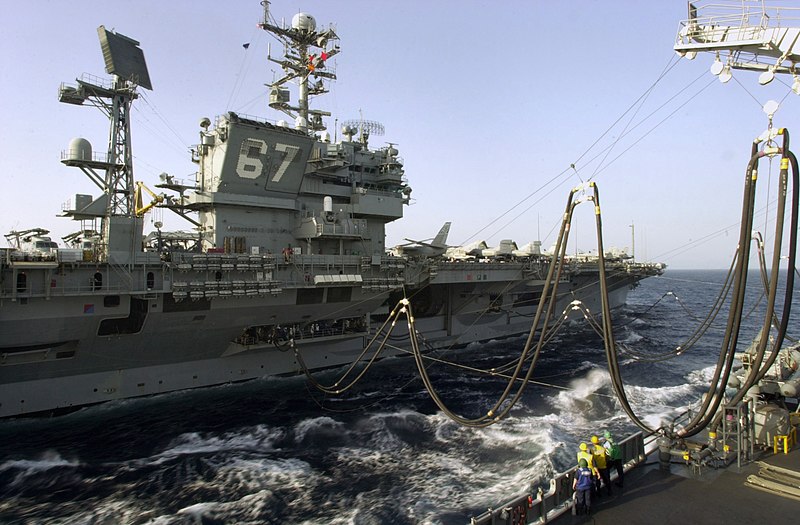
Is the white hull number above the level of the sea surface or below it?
above

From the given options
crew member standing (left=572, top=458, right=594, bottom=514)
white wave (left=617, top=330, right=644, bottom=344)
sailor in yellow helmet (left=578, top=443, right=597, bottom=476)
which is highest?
sailor in yellow helmet (left=578, top=443, right=597, bottom=476)

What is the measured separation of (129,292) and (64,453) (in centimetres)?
422

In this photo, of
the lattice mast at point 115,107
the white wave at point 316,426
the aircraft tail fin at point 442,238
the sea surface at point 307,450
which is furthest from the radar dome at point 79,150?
the aircraft tail fin at point 442,238

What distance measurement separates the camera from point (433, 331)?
22016 millimetres

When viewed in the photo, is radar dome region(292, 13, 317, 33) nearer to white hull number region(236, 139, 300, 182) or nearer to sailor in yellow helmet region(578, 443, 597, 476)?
white hull number region(236, 139, 300, 182)

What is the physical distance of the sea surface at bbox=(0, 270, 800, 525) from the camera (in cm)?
916

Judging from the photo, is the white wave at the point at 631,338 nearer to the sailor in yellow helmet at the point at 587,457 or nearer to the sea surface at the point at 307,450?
the sea surface at the point at 307,450

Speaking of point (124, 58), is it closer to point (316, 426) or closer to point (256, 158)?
point (256, 158)

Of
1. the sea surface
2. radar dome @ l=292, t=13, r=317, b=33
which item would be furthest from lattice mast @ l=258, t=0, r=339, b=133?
the sea surface

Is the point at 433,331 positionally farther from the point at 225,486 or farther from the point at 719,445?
the point at 719,445

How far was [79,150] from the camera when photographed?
14.2 meters

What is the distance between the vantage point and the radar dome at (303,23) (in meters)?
19.5

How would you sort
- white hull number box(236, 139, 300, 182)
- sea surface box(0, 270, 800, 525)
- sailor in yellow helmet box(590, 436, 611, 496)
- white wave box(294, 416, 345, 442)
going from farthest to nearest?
white hull number box(236, 139, 300, 182) < white wave box(294, 416, 345, 442) < sea surface box(0, 270, 800, 525) < sailor in yellow helmet box(590, 436, 611, 496)

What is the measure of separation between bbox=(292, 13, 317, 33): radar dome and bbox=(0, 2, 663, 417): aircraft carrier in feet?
0.22
